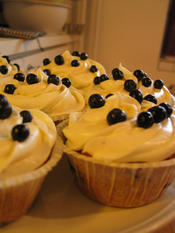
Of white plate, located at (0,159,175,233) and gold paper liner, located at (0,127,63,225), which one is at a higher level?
gold paper liner, located at (0,127,63,225)

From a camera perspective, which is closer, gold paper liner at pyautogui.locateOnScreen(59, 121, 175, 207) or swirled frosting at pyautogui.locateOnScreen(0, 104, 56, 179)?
swirled frosting at pyautogui.locateOnScreen(0, 104, 56, 179)

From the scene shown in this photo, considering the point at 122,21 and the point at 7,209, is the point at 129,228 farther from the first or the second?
the point at 122,21

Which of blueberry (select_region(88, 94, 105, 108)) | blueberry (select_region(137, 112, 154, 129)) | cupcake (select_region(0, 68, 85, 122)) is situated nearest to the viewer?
blueberry (select_region(137, 112, 154, 129))

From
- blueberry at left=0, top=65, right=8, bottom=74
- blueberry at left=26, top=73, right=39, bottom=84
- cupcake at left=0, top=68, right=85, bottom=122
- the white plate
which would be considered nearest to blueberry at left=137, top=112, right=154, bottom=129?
the white plate

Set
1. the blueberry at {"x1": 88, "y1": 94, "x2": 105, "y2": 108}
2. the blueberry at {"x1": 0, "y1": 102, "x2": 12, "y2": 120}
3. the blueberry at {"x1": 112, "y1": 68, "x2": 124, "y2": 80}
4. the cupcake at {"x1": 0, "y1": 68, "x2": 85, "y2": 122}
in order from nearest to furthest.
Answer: the blueberry at {"x1": 0, "y1": 102, "x2": 12, "y2": 120} < the blueberry at {"x1": 88, "y1": 94, "x2": 105, "y2": 108} < the cupcake at {"x1": 0, "y1": 68, "x2": 85, "y2": 122} < the blueberry at {"x1": 112, "y1": 68, "x2": 124, "y2": 80}

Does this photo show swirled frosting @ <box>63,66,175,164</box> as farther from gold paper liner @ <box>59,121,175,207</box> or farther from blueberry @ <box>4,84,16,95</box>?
blueberry @ <box>4,84,16,95</box>

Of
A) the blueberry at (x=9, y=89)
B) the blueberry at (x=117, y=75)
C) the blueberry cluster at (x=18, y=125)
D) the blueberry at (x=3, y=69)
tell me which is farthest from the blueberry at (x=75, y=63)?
the blueberry cluster at (x=18, y=125)

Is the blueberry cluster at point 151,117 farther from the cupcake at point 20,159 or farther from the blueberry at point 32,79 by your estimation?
the blueberry at point 32,79
